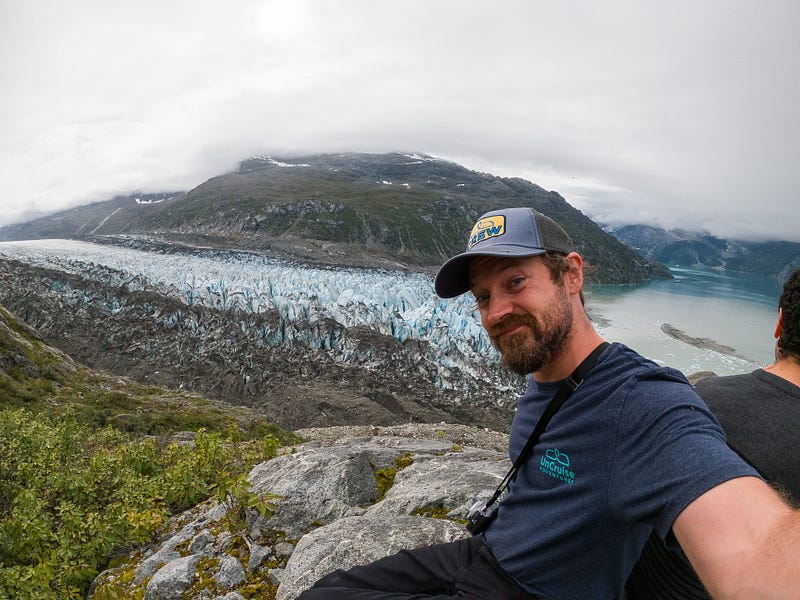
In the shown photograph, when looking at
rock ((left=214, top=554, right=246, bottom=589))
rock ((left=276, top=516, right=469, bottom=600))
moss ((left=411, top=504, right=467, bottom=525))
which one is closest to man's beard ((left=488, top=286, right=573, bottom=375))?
rock ((left=276, top=516, right=469, bottom=600))

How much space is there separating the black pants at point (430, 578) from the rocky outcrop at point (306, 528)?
29.1 inches

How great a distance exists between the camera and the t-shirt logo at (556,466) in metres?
1.68

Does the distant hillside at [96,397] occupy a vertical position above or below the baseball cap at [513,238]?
below

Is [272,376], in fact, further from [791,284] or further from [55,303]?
[791,284]

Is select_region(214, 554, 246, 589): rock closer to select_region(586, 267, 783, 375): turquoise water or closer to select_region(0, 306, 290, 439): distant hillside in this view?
select_region(0, 306, 290, 439): distant hillside

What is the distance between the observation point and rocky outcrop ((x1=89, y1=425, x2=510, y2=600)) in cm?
306

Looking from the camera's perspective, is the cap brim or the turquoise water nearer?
the cap brim

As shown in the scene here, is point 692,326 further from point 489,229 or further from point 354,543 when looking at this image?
point 489,229

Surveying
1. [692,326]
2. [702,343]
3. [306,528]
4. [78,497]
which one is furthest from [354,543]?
[692,326]

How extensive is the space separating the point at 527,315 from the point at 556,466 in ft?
2.14

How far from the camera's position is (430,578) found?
2.14 meters

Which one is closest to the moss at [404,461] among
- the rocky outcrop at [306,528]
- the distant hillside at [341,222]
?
the rocky outcrop at [306,528]

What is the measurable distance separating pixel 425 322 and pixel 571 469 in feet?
68.7

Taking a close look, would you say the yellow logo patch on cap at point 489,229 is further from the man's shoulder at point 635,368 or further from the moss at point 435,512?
the moss at point 435,512
